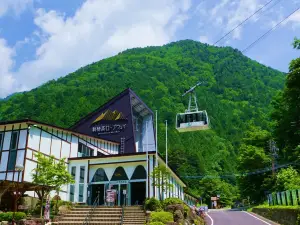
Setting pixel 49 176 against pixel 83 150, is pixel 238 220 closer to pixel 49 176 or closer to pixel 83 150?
pixel 49 176

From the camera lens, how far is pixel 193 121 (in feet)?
70.9

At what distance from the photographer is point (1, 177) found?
80.5 feet

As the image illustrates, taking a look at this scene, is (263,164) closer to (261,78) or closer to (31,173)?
(31,173)

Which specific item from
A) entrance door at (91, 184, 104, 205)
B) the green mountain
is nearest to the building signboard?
entrance door at (91, 184, 104, 205)

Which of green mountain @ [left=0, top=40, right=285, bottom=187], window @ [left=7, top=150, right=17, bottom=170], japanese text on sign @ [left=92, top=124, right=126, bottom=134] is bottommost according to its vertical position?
window @ [left=7, top=150, right=17, bottom=170]

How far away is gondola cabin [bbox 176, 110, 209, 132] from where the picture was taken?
69.6 feet

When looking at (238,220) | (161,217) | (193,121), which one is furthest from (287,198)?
(161,217)

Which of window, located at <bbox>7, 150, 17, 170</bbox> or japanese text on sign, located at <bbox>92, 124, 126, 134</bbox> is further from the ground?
japanese text on sign, located at <bbox>92, 124, 126, 134</bbox>

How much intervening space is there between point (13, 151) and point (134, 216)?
34.2ft

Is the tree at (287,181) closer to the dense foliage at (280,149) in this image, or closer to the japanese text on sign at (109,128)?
the dense foliage at (280,149)

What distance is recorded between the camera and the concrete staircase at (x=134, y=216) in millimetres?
19938

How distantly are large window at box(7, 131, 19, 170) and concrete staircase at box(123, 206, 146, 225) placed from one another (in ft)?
29.6

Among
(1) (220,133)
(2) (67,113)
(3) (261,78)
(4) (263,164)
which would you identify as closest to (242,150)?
(4) (263,164)

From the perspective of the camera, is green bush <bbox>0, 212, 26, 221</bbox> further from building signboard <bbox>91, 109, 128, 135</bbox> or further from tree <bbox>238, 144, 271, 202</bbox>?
tree <bbox>238, 144, 271, 202</bbox>
